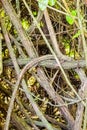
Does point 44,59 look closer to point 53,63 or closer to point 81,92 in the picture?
point 53,63

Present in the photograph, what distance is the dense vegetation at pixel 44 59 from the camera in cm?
97

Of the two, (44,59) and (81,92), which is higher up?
(44,59)

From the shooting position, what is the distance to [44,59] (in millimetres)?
994

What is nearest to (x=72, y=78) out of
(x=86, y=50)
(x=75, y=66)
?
(x=75, y=66)

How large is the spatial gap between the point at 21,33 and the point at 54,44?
107mm

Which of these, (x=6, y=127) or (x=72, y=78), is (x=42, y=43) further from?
(x=6, y=127)

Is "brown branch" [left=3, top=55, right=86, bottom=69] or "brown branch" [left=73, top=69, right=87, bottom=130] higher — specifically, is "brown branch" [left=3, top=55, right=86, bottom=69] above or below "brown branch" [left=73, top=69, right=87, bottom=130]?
above

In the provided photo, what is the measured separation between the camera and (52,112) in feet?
4.74

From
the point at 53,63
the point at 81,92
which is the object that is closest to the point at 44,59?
the point at 53,63

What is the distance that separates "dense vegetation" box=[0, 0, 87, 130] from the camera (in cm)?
97

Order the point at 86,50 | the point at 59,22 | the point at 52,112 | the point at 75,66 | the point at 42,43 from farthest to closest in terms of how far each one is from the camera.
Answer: the point at 52,112, the point at 42,43, the point at 59,22, the point at 75,66, the point at 86,50

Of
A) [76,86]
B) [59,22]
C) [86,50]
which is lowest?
[76,86]

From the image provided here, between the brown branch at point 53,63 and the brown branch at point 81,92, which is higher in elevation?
the brown branch at point 53,63

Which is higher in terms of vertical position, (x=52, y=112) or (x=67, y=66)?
(x=67, y=66)
